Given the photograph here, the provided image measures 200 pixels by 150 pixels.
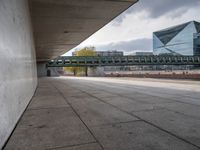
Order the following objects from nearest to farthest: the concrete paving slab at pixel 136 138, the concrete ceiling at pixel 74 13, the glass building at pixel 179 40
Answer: the concrete paving slab at pixel 136 138 → the concrete ceiling at pixel 74 13 → the glass building at pixel 179 40

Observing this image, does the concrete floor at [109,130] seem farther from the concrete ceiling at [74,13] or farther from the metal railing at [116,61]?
the metal railing at [116,61]

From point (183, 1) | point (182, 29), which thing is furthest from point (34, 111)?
point (182, 29)

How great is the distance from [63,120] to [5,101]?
153 cm

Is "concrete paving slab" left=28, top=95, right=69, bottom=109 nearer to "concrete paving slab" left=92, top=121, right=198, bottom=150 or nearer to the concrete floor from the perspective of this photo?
the concrete floor

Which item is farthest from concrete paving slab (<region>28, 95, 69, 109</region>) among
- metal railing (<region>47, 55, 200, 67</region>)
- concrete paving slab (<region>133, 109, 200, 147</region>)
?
metal railing (<region>47, 55, 200, 67</region>)

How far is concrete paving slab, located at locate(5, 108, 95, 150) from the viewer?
289 centimetres

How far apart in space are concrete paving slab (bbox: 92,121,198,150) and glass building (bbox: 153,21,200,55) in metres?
92.6

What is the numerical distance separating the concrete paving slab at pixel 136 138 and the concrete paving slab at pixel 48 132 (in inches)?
11.8

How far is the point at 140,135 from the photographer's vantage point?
10.4 ft

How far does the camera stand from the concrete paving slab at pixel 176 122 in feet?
10.3

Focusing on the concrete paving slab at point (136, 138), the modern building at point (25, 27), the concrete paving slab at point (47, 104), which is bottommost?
the concrete paving slab at point (47, 104)

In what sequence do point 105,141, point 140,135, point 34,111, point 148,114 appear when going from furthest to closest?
point 34,111 → point 148,114 → point 140,135 → point 105,141

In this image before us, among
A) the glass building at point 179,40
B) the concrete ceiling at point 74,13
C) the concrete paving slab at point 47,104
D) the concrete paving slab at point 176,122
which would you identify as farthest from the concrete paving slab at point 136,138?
the glass building at point 179,40

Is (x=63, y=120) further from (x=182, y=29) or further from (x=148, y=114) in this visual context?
(x=182, y=29)
